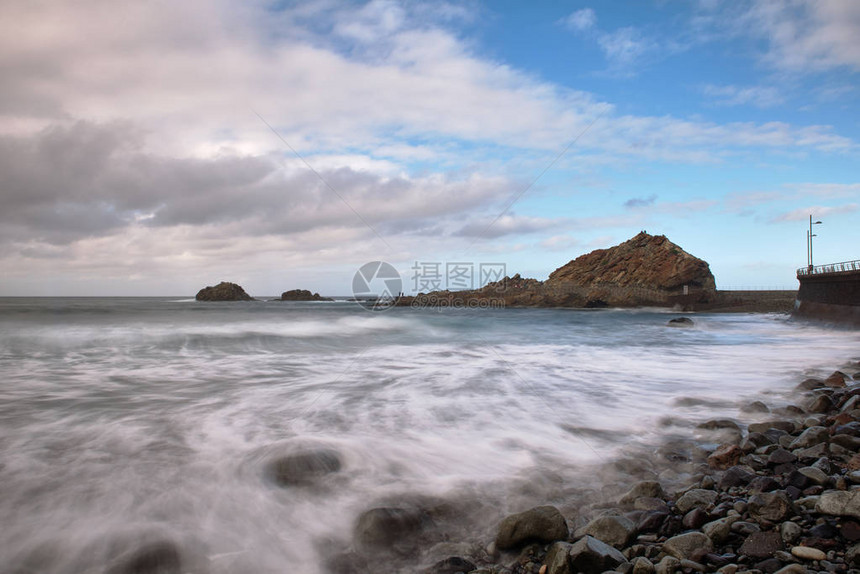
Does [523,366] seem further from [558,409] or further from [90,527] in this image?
[90,527]

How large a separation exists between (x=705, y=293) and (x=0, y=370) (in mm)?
55897

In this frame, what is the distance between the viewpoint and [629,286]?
54.0m

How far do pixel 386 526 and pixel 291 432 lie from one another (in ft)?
10.7

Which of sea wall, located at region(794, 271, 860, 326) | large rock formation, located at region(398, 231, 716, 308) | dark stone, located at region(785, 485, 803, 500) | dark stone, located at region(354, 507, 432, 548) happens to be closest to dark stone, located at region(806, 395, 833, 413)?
dark stone, located at region(785, 485, 803, 500)

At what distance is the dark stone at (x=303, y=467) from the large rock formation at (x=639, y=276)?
5304cm

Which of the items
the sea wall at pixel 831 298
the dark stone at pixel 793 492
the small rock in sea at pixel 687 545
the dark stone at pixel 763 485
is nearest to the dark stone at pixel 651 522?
the small rock in sea at pixel 687 545

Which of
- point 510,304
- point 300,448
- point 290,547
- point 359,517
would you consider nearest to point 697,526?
point 359,517

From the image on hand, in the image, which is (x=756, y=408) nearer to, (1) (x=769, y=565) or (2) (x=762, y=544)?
(2) (x=762, y=544)

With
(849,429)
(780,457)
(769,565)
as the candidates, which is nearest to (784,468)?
(780,457)

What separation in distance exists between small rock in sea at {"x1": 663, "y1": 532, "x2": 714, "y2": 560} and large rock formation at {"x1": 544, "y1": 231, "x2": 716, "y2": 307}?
53.5 metres

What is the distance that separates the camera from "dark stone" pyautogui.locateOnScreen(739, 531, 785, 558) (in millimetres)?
2869

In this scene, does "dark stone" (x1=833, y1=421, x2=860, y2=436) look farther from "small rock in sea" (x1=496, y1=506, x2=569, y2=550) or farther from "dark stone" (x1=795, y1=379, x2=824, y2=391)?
"dark stone" (x1=795, y1=379, x2=824, y2=391)

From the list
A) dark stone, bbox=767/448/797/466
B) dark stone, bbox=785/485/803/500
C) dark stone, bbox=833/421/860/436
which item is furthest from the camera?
dark stone, bbox=833/421/860/436

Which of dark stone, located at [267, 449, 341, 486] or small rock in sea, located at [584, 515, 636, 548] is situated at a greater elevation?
small rock in sea, located at [584, 515, 636, 548]
